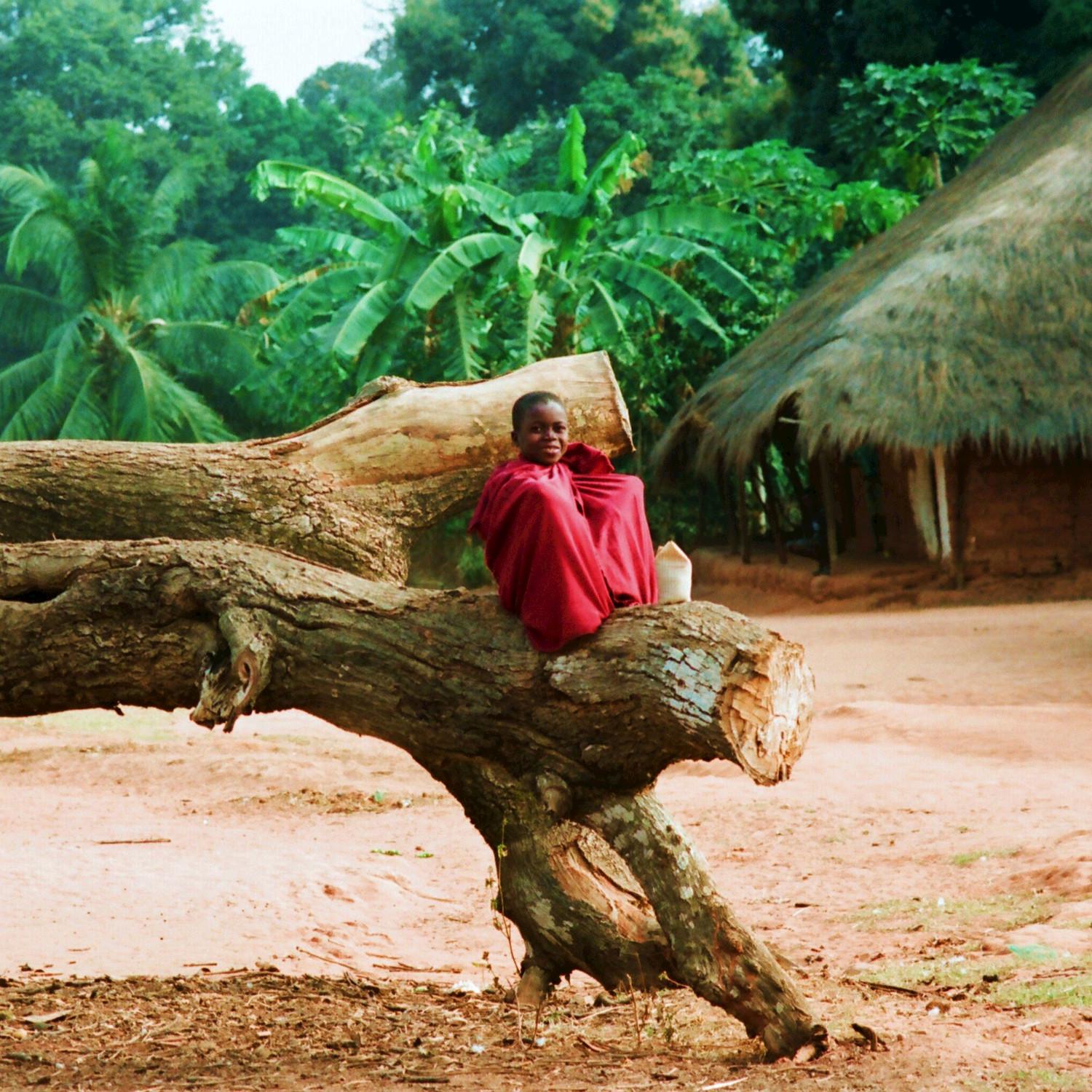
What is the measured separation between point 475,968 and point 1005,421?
10.2m

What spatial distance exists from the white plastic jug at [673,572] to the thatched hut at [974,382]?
33.6 ft

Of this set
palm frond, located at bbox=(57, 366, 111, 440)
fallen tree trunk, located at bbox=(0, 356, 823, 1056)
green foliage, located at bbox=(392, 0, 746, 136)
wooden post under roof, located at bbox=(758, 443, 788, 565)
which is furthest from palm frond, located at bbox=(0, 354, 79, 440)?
fallen tree trunk, located at bbox=(0, 356, 823, 1056)

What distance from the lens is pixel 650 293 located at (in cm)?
1761

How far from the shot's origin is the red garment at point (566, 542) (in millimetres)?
3459

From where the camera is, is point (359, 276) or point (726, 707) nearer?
point (726, 707)

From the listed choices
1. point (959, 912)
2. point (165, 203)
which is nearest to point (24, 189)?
point (165, 203)

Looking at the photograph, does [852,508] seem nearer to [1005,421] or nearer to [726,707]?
[1005,421]

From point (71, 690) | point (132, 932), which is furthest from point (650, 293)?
point (71, 690)

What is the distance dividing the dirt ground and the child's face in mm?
1279

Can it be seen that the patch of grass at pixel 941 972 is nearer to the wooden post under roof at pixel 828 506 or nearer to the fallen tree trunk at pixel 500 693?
the fallen tree trunk at pixel 500 693

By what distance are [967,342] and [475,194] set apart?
6269mm

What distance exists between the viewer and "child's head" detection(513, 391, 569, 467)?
3732mm

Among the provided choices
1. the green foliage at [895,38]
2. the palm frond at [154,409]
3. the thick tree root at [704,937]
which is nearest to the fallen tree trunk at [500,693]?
the thick tree root at [704,937]

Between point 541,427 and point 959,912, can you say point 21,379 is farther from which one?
point 541,427
